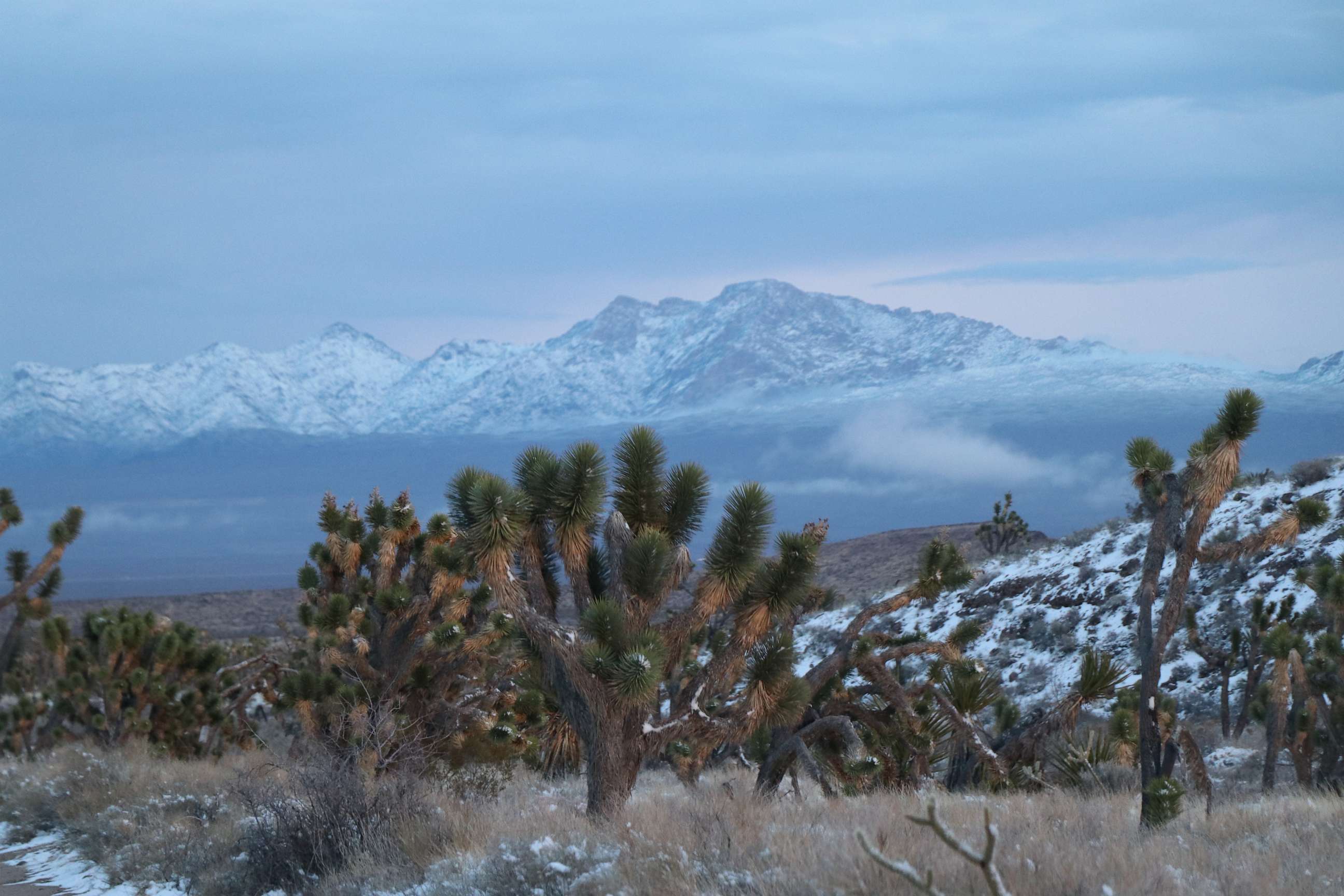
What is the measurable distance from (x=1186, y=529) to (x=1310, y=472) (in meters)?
27.8

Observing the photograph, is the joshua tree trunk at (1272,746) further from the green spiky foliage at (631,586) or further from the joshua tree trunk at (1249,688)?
the green spiky foliage at (631,586)

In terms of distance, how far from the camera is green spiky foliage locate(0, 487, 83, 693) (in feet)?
74.5

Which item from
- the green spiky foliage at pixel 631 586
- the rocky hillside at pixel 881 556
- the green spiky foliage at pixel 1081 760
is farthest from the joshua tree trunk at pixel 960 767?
the rocky hillside at pixel 881 556

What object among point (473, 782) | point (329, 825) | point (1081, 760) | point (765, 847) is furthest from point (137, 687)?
point (765, 847)

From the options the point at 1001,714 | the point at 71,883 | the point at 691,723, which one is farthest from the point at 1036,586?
the point at 71,883

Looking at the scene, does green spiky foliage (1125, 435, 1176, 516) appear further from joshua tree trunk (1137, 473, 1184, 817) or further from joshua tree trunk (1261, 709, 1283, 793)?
joshua tree trunk (1261, 709, 1283, 793)

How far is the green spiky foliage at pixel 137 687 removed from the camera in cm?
2172

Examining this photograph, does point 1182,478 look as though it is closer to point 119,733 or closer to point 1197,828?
point 1197,828

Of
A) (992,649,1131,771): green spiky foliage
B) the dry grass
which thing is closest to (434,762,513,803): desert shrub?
the dry grass

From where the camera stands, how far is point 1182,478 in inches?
398

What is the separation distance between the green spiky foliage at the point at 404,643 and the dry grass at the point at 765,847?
393 cm

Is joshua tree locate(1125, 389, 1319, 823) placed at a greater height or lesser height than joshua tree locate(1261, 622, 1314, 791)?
greater

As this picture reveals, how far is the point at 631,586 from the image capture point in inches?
418

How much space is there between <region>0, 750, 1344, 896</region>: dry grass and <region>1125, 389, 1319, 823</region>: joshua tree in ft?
2.72
